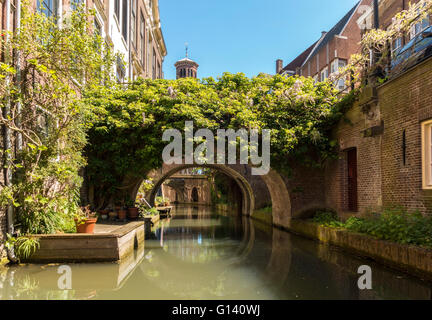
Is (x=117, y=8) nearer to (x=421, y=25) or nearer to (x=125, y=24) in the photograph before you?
(x=125, y=24)

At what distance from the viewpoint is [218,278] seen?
20.3 ft

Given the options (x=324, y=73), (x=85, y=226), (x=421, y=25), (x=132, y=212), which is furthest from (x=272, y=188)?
(x=324, y=73)

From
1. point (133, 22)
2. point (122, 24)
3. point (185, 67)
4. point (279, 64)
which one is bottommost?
point (122, 24)

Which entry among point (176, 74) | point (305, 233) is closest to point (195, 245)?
point (305, 233)

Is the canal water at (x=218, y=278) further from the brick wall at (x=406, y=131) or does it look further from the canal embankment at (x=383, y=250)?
the brick wall at (x=406, y=131)

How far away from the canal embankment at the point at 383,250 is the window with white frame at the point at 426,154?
1567 millimetres

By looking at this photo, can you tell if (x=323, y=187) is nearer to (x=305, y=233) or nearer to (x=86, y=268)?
(x=305, y=233)

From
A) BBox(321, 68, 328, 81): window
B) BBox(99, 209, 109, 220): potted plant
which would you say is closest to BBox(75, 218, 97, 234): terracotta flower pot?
BBox(99, 209, 109, 220): potted plant

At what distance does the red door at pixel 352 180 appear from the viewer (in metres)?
10.6

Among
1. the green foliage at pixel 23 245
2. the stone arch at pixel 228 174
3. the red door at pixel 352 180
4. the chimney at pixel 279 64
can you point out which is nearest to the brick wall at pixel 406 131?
the red door at pixel 352 180

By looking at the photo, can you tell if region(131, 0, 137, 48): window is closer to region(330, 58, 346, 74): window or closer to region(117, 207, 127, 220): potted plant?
region(117, 207, 127, 220): potted plant
